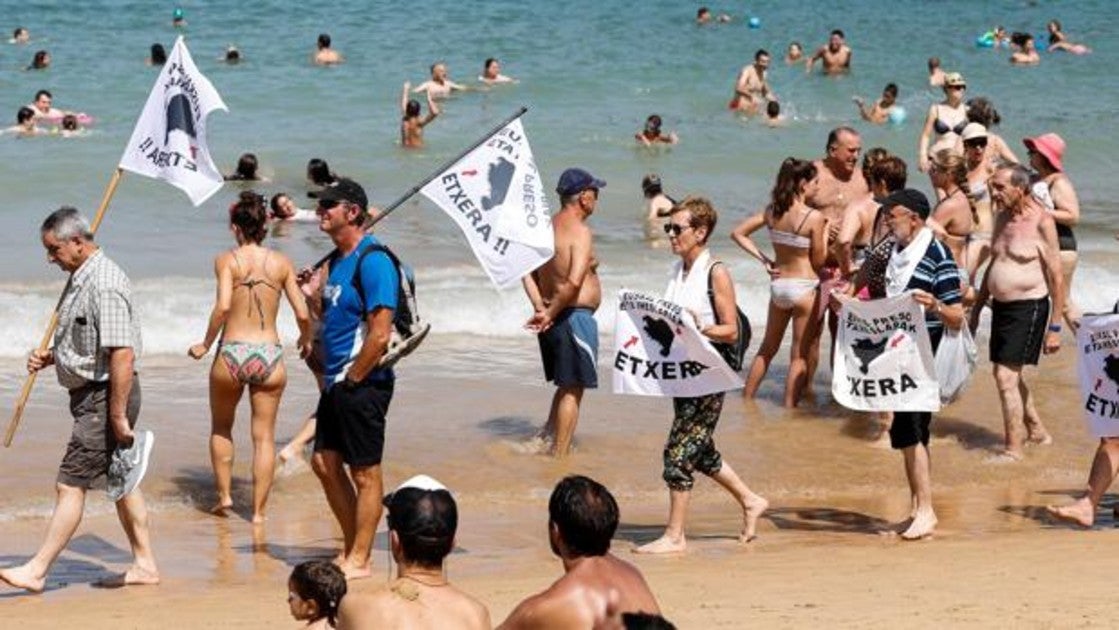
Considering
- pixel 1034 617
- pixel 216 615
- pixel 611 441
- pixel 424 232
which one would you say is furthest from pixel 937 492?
pixel 424 232

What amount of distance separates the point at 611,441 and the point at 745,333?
3.86 feet

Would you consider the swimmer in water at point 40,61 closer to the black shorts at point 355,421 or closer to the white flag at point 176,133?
the white flag at point 176,133

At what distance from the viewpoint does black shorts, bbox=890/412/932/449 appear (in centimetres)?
971

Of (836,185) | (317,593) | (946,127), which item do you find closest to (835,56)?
(946,127)

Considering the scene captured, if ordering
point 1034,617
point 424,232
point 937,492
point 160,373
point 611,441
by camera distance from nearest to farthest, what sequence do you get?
1. point 1034,617
2. point 937,492
3. point 611,441
4. point 160,373
5. point 424,232

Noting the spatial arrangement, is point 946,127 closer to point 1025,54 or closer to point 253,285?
point 253,285

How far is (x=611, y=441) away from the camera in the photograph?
12.2m

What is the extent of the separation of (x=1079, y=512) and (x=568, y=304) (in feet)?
9.74

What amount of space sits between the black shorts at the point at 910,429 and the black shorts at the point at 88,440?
141 inches

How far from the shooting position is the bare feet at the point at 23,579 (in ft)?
28.4

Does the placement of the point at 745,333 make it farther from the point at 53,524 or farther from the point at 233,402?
the point at 53,524

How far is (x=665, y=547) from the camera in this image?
9.52m

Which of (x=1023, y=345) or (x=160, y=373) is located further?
(x=160, y=373)

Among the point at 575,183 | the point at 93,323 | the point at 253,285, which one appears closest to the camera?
the point at 93,323
